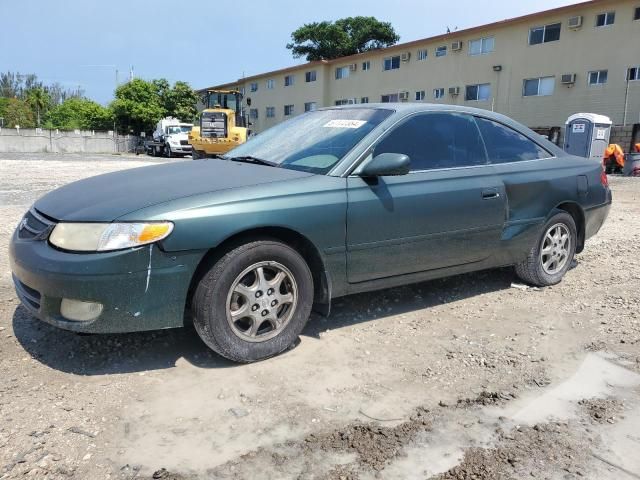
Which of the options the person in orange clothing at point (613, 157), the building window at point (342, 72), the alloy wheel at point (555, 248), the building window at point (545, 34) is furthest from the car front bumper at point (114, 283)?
the building window at point (342, 72)

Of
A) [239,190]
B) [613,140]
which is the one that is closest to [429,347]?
[239,190]

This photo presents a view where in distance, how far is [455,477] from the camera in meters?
2.23

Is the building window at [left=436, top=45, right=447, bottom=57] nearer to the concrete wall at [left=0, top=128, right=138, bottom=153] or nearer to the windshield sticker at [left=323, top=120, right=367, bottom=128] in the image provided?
the concrete wall at [left=0, top=128, right=138, bottom=153]

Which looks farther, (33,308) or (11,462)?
(33,308)

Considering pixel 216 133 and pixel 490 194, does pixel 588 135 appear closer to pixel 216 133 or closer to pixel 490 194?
pixel 216 133

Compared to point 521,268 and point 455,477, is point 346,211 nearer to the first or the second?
point 455,477

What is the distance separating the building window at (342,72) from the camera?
37312mm

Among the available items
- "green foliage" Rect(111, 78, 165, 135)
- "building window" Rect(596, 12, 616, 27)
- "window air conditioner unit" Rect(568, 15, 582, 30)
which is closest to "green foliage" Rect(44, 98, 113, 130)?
"green foliage" Rect(111, 78, 165, 135)

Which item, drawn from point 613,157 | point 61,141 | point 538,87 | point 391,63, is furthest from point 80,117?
point 613,157

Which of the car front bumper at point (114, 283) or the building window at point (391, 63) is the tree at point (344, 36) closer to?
the building window at point (391, 63)

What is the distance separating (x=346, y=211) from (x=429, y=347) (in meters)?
1.09

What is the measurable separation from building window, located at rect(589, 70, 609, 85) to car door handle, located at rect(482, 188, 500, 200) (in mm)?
22405

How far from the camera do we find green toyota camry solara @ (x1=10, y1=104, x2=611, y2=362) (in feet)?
9.27

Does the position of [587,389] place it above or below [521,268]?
below
